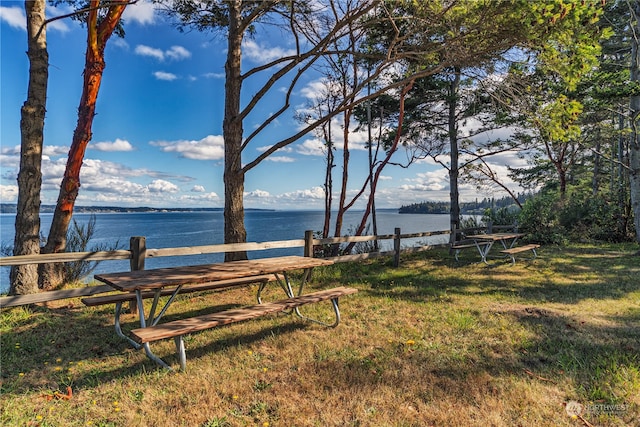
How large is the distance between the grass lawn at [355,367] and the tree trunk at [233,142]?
6.08 ft

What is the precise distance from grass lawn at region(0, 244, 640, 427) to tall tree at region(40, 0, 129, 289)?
50.1 inches

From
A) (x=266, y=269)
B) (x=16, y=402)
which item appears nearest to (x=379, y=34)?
(x=266, y=269)

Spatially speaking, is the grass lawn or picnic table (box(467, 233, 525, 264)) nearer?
the grass lawn

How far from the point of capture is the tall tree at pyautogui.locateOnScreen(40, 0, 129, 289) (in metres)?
5.98

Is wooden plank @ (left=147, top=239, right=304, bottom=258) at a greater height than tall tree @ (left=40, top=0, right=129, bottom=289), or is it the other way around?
tall tree @ (left=40, top=0, right=129, bottom=289)

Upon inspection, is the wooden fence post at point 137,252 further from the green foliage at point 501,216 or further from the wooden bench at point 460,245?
the green foliage at point 501,216

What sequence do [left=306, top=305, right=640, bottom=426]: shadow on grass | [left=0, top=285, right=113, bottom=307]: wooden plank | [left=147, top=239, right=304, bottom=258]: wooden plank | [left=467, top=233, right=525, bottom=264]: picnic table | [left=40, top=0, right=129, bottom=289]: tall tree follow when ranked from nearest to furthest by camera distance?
[left=306, top=305, right=640, bottom=426]: shadow on grass
[left=0, top=285, right=113, bottom=307]: wooden plank
[left=147, top=239, right=304, bottom=258]: wooden plank
[left=40, top=0, right=129, bottom=289]: tall tree
[left=467, top=233, right=525, bottom=264]: picnic table

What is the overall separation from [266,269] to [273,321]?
35.2 inches

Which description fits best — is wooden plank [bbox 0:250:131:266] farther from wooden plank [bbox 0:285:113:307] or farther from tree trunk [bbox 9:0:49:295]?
tree trunk [bbox 9:0:49:295]

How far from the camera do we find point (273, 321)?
4.63 m

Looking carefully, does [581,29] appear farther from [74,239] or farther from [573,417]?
[74,239]

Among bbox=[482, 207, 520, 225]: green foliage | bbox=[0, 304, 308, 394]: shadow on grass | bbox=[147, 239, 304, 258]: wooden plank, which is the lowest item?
bbox=[0, 304, 308, 394]: shadow on grass

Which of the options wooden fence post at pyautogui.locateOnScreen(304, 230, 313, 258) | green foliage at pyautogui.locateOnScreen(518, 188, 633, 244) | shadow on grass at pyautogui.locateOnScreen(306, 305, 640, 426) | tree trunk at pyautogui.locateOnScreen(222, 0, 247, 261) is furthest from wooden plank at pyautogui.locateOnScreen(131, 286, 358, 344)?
green foliage at pyautogui.locateOnScreen(518, 188, 633, 244)

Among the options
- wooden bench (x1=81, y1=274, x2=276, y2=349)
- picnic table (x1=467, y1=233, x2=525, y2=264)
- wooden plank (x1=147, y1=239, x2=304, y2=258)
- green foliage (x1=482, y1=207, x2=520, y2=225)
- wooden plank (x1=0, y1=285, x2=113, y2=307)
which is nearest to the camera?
wooden bench (x1=81, y1=274, x2=276, y2=349)
